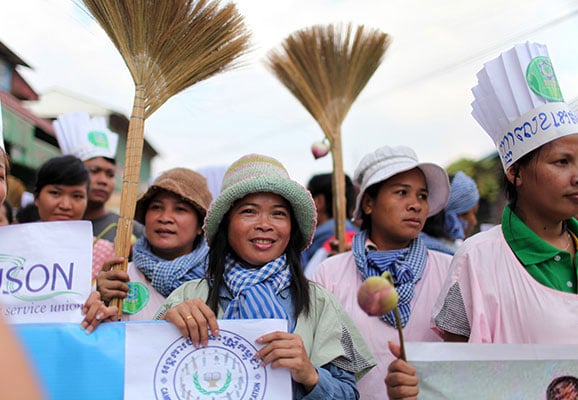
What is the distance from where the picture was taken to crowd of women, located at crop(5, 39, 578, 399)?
1.93 m

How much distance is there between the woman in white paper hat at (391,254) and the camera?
2590mm

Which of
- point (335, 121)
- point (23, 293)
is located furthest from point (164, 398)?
point (335, 121)

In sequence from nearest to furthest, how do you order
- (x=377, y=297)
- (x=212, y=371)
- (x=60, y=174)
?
(x=377, y=297), (x=212, y=371), (x=60, y=174)

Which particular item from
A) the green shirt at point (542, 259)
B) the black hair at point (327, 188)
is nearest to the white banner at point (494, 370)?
the green shirt at point (542, 259)

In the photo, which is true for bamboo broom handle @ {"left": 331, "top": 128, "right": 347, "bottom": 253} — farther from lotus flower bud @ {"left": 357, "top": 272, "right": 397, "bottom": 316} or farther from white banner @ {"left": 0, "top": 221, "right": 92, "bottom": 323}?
lotus flower bud @ {"left": 357, "top": 272, "right": 397, "bottom": 316}

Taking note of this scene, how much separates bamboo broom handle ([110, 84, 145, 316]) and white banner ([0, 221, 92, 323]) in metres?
0.17

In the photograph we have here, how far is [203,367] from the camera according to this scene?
185cm

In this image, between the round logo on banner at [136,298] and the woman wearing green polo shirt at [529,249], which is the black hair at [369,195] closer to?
the woman wearing green polo shirt at [529,249]

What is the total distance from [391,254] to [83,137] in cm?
292

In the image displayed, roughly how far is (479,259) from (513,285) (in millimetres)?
140

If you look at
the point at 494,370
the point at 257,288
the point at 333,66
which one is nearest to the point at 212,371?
the point at 257,288

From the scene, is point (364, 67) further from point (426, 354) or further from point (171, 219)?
point (426, 354)

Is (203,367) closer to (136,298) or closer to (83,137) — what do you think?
(136,298)

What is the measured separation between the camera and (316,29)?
406cm
